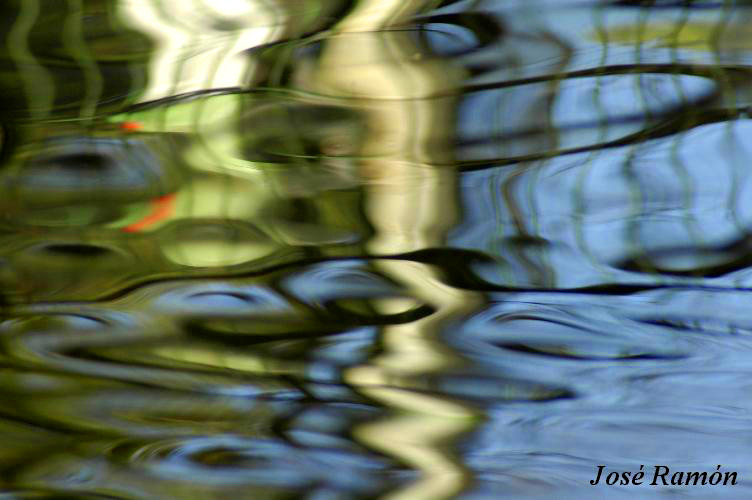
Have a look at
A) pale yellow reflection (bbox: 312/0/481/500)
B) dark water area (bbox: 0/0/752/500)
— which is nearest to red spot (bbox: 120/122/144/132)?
dark water area (bbox: 0/0/752/500)

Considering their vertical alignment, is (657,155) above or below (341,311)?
above

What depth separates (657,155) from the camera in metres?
0.79

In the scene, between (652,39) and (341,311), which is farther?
(652,39)

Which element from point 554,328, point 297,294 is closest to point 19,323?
point 297,294

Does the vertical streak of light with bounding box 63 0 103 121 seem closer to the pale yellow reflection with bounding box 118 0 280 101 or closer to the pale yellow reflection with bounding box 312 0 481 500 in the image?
the pale yellow reflection with bounding box 118 0 280 101

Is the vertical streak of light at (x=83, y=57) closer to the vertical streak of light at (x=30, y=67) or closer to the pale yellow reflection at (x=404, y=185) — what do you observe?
the vertical streak of light at (x=30, y=67)

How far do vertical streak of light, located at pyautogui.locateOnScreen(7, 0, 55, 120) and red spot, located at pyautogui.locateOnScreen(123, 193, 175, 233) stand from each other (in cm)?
15

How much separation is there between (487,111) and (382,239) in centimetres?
18

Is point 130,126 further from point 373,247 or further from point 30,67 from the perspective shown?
point 373,247

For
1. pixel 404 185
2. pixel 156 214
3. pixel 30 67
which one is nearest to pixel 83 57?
pixel 30 67

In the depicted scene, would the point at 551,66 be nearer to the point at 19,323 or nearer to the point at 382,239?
the point at 382,239

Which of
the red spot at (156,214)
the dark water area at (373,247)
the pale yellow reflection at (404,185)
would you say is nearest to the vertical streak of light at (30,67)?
the dark water area at (373,247)

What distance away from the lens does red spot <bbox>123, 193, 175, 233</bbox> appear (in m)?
0.77

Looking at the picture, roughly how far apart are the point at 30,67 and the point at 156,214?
22 cm
